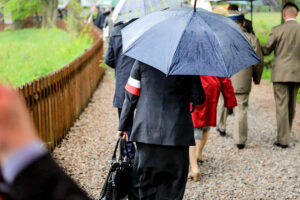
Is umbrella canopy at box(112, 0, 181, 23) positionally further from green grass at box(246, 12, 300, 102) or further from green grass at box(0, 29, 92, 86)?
green grass at box(246, 12, 300, 102)

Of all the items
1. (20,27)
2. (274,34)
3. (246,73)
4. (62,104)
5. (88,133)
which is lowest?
(20,27)

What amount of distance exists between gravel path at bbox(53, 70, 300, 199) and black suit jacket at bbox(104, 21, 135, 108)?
113 cm

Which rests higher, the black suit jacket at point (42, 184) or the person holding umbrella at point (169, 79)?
the black suit jacket at point (42, 184)

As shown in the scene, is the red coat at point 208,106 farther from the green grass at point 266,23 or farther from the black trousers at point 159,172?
the green grass at point 266,23

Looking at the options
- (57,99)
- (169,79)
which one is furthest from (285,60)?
(169,79)

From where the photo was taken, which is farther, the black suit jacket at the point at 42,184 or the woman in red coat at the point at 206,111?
the woman in red coat at the point at 206,111

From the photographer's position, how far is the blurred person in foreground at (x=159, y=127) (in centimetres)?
342

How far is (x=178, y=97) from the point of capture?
3.47 m

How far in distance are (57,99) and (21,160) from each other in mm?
5885

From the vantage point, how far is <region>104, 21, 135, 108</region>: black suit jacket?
4.99 metres

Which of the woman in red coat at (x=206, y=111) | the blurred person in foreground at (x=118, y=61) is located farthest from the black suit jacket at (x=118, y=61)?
the woman in red coat at (x=206, y=111)

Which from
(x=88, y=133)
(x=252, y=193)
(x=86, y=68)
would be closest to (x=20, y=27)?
(x=86, y=68)

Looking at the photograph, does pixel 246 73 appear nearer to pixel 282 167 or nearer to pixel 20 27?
pixel 282 167

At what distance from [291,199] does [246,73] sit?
7.56 feet
